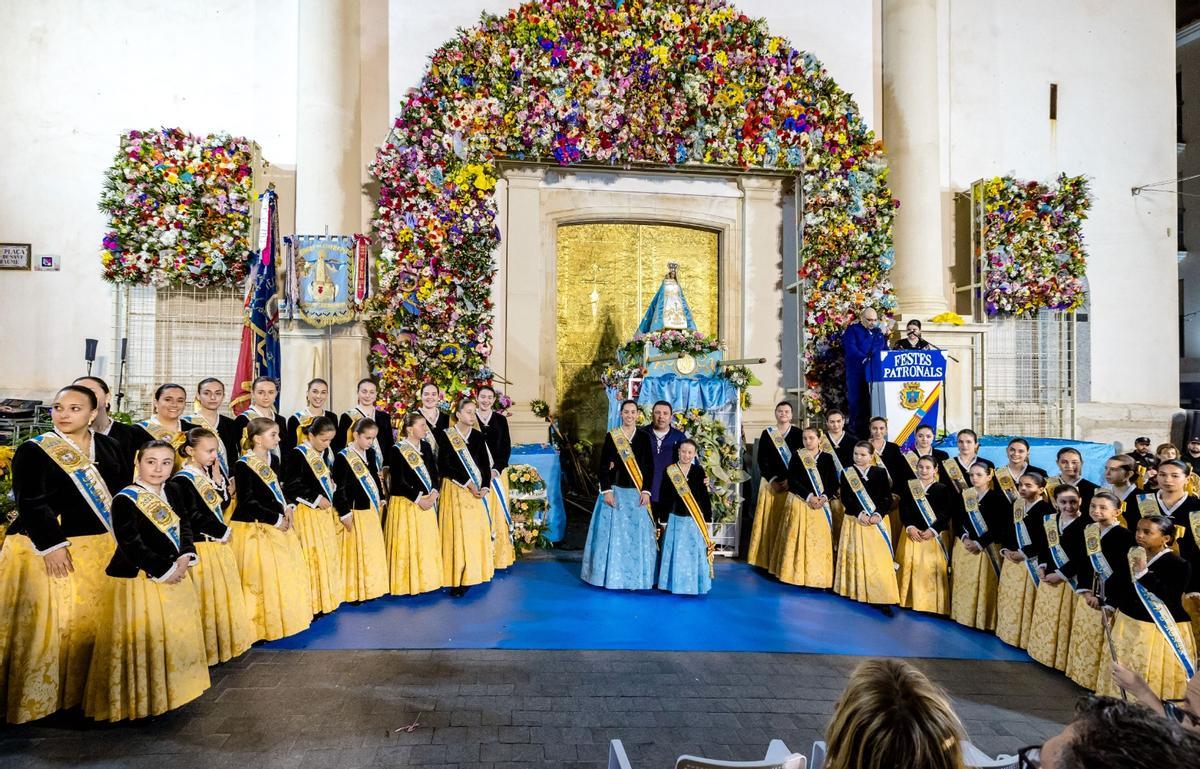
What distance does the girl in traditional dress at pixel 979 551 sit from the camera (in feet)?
17.1

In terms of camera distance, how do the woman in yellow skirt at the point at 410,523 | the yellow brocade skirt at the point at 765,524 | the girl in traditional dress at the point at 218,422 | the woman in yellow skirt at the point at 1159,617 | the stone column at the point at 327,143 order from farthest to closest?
the stone column at the point at 327,143, the yellow brocade skirt at the point at 765,524, the woman in yellow skirt at the point at 410,523, the girl in traditional dress at the point at 218,422, the woman in yellow skirt at the point at 1159,617

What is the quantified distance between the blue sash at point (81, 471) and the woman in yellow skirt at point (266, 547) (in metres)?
0.91

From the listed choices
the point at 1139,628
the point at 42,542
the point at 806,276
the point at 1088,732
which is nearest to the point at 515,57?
the point at 806,276

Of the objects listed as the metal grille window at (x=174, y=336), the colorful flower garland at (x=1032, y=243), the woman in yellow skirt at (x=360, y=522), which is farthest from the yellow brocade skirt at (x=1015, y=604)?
the metal grille window at (x=174, y=336)

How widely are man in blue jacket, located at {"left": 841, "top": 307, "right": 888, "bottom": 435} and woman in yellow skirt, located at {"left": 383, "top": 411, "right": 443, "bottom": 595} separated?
477 cm

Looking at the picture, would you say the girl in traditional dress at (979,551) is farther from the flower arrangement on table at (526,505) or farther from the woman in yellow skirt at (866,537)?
the flower arrangement on table at (526,505)

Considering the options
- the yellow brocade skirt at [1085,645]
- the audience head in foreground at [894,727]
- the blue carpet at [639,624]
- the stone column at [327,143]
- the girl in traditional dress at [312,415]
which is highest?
the stone column at [327,143]

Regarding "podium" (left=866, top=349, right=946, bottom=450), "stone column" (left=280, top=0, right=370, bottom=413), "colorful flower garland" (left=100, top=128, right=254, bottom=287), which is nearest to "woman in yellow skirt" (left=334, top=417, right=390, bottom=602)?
"stone column" (left=280, top=0, right=370, bottom=413)

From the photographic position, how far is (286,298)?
7.62 m

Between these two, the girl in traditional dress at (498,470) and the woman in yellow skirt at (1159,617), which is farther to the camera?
the girl in traditional dress at (498,470)

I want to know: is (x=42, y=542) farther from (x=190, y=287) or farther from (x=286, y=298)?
(x=190, y=287)

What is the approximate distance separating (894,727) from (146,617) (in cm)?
353

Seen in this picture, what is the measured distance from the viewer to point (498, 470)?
6.40 meters

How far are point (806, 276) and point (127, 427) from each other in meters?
7.13
